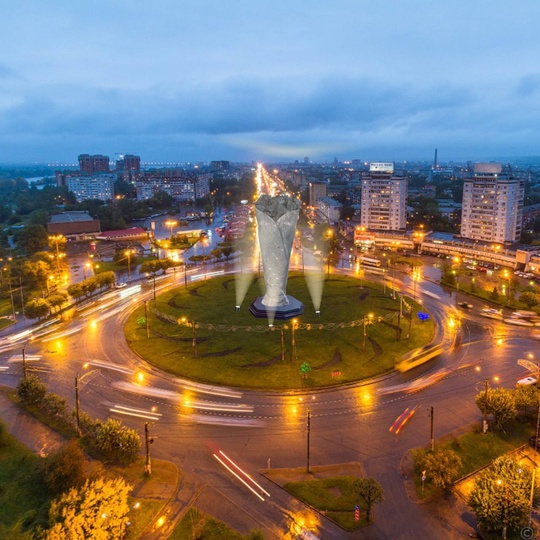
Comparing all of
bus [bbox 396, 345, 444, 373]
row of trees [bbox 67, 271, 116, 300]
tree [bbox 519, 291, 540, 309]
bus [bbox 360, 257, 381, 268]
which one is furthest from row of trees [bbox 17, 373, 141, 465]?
bus [bbox 360, 257, 381, 268]

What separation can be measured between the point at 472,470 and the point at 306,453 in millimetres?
10389

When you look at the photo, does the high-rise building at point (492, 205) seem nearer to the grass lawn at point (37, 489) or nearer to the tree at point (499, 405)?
the tree at point (499, 405)

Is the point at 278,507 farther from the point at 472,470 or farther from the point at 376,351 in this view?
the point at 376,351

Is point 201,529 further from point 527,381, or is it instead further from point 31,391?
point 527,381

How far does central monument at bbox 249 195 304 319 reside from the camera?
166 feet

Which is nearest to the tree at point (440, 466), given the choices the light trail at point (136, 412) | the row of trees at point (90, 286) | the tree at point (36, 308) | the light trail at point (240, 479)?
the light trail at point (240, 479)

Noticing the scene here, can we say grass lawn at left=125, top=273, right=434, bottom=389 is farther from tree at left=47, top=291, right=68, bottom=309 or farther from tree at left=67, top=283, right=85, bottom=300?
tree at left=67, top=283, right=85, bottom=300

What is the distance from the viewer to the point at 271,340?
47.5 metres

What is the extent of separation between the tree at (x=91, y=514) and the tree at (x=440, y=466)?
54.9 ft

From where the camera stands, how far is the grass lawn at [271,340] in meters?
40.4

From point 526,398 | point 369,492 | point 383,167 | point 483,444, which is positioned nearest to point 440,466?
point 369,492

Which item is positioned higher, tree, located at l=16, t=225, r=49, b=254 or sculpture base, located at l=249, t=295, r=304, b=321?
tree, located at l=16, t=225, r=49, b=254

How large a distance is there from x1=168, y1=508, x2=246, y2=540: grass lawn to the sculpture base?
30.6 m

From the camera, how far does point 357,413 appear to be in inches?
1353
